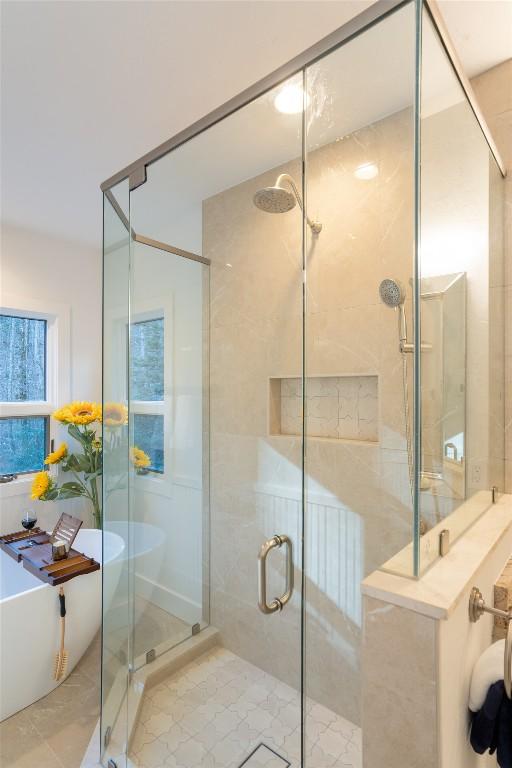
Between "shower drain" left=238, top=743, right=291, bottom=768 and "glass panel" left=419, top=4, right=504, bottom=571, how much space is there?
0.81 m

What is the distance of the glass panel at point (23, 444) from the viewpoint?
9.73ft

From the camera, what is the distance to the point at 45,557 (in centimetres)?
228

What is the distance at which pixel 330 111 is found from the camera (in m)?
1.21

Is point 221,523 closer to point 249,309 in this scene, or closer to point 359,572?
point 359,572

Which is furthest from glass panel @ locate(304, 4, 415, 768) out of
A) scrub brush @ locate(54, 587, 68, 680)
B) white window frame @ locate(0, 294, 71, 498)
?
white window frame @ locate(0, 294, 71, 498)

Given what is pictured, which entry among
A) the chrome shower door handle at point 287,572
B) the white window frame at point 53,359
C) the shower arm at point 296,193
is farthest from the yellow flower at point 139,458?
the white window frame at point 53,359

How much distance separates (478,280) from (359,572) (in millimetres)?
994

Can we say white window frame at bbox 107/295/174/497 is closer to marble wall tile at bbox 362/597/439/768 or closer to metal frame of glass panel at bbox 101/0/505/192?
metal frame of glass panel at bbox 101/0/505/192

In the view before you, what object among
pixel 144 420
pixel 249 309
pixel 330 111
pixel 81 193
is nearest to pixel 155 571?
pixel 144 420

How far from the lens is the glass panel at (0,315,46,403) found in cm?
301

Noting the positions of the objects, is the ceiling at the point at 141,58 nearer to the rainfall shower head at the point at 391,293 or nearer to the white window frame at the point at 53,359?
the rainfall shower head at the point at 391,293

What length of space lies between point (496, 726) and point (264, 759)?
68 cm

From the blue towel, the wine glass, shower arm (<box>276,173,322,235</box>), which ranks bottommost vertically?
the wine glass

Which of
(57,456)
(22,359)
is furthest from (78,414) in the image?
(22,359)
